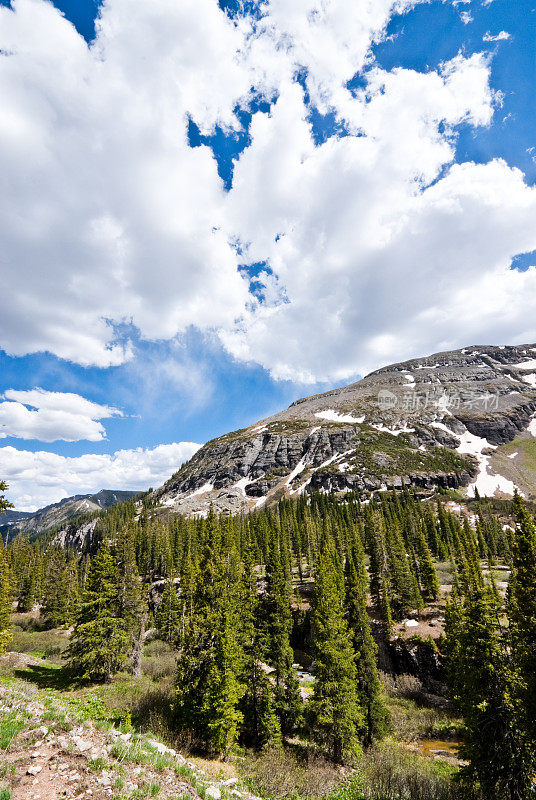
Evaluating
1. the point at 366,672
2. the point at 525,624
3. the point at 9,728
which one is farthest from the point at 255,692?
the point at 9,728

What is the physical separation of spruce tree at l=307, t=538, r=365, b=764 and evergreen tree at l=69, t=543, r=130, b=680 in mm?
17305

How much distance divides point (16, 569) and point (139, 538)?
26636mm

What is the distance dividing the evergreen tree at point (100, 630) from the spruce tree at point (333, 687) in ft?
56.8

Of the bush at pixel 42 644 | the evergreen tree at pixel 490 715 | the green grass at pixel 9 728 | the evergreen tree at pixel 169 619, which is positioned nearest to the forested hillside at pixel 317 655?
the evergreen tree at pixel 490 715

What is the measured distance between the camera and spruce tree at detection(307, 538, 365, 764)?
856 inches

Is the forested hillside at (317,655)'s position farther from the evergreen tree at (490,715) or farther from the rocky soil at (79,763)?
the rocky soil at (79,763)

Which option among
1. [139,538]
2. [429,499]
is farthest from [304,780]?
[429,499]

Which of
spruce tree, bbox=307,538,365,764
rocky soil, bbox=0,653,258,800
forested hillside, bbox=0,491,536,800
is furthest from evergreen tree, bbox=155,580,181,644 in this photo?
rocky soil, bbox=0,653,258,800

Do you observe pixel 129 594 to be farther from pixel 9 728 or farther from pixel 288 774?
pixel 9 728

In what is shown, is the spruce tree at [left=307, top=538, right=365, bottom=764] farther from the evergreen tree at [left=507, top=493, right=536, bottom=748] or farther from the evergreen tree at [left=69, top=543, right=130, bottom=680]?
the evergreen tree at [left=69, top=543, right=130, bottom=680]

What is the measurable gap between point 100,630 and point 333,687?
791 inches

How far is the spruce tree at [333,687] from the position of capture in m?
21.8

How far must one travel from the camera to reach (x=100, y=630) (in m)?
28.6

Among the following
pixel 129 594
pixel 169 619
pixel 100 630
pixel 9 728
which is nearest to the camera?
pixel 9 728
